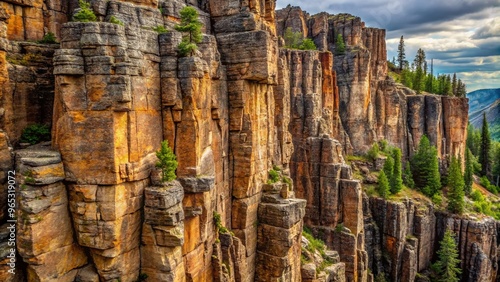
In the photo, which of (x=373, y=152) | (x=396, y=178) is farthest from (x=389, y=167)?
(x=373, y=152)

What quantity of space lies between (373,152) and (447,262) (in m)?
25.2

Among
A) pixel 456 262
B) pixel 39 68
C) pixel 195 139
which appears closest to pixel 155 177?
pixel 195 139

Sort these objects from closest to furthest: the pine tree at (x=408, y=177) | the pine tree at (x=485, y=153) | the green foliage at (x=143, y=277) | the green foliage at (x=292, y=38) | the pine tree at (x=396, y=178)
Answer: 1. the green foliage at (x=143, y=277)
2. the pine tree at (x=396, y=178)
3. the pine tree at (x=408, y=177)
4. the green foliage at (x=292, y=38)
5. the pine tree at (x=485, y=153)

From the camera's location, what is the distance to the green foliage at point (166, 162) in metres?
23.3

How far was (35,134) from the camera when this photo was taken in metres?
23.0

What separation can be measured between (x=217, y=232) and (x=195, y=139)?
924 centimetres

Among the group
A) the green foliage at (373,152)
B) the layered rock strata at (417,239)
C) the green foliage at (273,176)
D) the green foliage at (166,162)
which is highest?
the green foliage at (166,162)

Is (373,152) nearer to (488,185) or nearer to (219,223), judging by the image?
(488,185)

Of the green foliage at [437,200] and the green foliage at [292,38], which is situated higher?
the green foliage at [292,38]

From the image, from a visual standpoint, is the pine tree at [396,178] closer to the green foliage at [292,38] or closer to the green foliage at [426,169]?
the green foliage at [426,169]

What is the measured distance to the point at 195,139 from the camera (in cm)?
2559

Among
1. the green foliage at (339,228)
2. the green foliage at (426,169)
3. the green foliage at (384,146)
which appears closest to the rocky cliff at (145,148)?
the green foliage at (339,228)

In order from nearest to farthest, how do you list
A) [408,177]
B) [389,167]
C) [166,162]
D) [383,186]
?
[166,162], [383,186], [389,167], [408,177]

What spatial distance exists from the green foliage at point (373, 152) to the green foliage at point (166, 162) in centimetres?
6154
